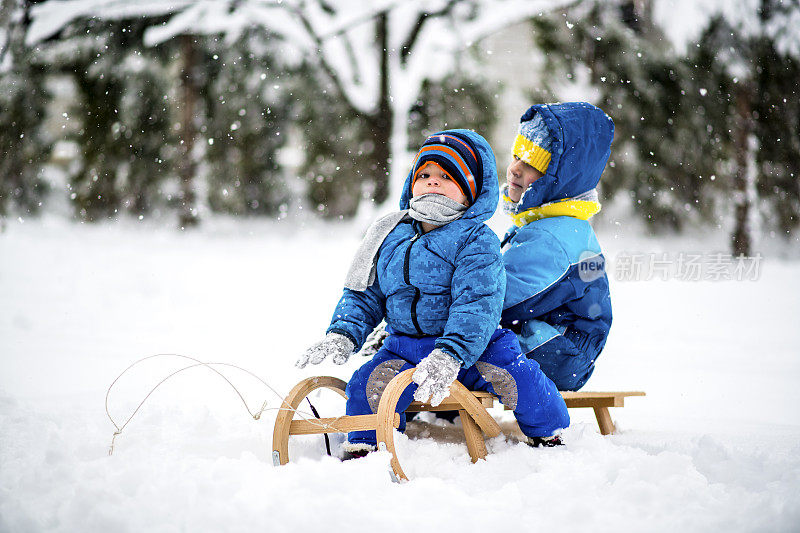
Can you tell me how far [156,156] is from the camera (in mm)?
10250

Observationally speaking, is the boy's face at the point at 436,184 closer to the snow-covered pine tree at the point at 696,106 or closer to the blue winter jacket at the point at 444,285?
the blue winter jacket at the point at 444,285

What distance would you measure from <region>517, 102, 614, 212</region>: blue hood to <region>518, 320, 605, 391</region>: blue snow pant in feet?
1.71

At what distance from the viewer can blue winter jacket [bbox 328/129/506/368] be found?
2045 millimetres

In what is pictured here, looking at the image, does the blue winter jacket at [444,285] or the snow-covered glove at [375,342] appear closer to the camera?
the blue winter jacket at [444,285]

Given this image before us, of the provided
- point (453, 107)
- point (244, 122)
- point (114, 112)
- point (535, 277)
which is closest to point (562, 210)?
point (535, 277)

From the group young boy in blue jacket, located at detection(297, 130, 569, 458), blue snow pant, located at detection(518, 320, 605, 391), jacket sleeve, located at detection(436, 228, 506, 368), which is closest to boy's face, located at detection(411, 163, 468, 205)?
young boy in blue jacket, located at detection(297, 130, 569, 458)

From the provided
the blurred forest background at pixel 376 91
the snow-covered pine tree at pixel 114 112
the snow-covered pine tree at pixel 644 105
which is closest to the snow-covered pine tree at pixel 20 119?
the blurred forest background at pixel 376 91

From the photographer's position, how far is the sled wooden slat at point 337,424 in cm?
206

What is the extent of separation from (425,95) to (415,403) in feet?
25.1

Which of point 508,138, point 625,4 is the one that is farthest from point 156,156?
point 625,4

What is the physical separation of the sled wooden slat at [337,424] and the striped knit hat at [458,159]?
79cm

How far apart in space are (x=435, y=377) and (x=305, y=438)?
2.44 feet

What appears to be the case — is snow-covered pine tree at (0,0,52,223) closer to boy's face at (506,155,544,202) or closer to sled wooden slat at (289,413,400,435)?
boy's face at (506,155,544,202)

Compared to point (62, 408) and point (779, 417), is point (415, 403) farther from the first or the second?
point (779, 417)
